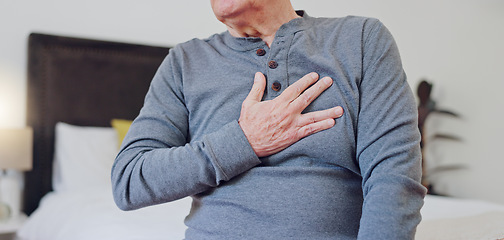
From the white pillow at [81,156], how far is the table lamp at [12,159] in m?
0.18

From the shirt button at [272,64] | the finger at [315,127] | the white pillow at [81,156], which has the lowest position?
the white pillow at [81,156]

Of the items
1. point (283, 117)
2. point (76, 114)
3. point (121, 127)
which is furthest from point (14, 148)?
point (283, 117)

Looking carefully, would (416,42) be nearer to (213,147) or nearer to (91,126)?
(91,126)

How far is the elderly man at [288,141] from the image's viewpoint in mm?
878

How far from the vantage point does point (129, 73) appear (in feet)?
10.3

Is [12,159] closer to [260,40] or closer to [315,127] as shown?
[260,40]

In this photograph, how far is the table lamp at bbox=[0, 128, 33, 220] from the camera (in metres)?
2.57

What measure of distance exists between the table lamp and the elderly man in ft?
6.02

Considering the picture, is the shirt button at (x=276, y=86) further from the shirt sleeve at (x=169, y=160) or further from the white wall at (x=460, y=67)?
the white wall at (x=460, y=67)

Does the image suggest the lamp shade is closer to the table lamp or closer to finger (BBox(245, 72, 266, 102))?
the table lamp

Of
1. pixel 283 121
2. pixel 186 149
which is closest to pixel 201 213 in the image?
pixel 186 149

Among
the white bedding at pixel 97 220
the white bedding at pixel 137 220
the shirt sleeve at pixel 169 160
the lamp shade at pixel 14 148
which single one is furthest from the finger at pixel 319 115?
the lamp shade at pixel 14 148

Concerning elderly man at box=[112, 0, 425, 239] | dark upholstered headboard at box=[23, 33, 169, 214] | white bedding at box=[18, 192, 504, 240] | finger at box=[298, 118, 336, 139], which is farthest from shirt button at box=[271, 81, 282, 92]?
dark upholstered headboard at box=[23, 33, 169, 214]

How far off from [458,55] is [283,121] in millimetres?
3461
